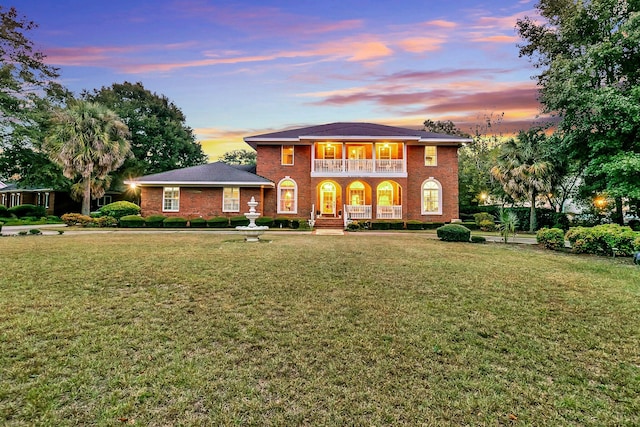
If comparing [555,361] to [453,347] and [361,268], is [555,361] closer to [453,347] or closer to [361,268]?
[453,347]

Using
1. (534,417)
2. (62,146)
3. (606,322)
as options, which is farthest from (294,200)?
(534,417)

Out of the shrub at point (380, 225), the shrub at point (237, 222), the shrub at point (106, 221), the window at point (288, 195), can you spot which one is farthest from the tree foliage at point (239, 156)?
the shrub at point (380, 225)

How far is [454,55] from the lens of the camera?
18.2 meters

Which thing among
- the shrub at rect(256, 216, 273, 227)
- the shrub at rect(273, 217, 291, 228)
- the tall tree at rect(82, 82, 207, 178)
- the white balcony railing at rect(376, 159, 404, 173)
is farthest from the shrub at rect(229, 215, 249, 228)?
the tall tree at rect(82, 82, 207, 178)

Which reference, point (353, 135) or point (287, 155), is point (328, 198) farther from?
point (353, 135)

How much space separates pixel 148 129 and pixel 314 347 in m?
40.1

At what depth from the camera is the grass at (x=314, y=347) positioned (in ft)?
8.80

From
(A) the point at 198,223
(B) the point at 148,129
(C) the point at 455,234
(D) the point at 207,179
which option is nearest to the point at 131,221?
(A) the point at 198,223

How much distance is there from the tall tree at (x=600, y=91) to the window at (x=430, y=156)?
714cm

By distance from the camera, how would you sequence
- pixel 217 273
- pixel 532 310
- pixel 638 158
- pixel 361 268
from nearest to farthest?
pixel 532 310, pixel 217 273, pixel 361 268, pixel 638 158

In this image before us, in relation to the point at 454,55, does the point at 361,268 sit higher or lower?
lower

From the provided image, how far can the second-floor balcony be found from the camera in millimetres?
23000

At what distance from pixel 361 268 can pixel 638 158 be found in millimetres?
15804

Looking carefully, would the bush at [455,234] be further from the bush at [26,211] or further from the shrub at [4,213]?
the shrub at [4,213]
